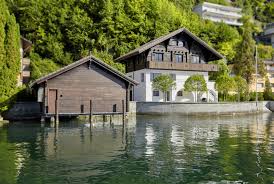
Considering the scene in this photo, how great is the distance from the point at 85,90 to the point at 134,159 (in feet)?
58.6

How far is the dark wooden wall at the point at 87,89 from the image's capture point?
31.3m

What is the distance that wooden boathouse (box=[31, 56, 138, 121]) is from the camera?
30.8 m

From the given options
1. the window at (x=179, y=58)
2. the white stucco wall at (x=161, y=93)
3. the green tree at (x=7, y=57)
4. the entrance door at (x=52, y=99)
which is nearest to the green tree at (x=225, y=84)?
the white stucco wall at (x=161, y=93)

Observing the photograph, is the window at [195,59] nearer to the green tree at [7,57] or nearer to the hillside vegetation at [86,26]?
the hillside vegetation at [86,26]

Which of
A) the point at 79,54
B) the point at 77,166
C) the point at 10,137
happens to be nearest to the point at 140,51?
the point at 79,54

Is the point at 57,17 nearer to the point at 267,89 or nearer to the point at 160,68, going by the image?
the point at 160,68

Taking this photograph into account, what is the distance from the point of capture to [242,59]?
61312 millimetres

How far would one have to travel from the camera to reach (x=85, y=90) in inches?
1265

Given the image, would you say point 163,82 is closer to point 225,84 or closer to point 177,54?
point 177,54

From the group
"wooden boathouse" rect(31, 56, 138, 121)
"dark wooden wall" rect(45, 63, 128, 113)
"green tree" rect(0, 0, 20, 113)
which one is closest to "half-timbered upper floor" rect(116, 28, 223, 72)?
"wooden boathouse" rect(31, 56, 138, 121)

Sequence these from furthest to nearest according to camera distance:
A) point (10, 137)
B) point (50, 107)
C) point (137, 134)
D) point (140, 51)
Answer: point (140, 51) < point (50, 107) < point (137, 134) < point (10, 137)

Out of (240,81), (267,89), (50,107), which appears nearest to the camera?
(50,107)

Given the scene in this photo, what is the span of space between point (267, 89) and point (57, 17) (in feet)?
130

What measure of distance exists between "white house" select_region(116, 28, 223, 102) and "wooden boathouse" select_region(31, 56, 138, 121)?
1546 centimetres
